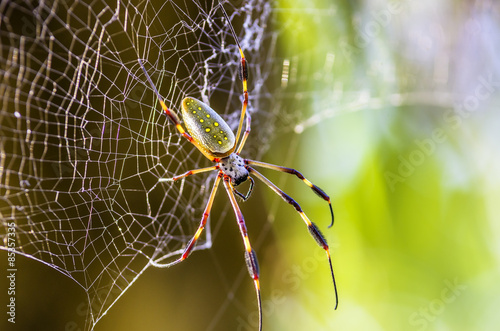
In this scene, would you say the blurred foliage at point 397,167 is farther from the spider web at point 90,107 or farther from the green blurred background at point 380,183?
the spider web at point 90,107

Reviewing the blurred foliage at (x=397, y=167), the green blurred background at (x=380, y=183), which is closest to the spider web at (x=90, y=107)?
the green blurred background at (x=380, y=183)

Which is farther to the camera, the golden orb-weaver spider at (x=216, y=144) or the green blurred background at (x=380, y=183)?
the green blurred background at (x=380, y=183)

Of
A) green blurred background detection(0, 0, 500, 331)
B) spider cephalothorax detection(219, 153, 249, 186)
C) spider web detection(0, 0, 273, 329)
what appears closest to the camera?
spider web detection(0, 0, 273, 329)

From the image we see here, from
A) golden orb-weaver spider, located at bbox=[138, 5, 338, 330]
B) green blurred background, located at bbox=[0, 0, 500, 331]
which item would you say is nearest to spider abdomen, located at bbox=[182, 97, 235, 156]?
golden orb-weaver spider, located at bbox=[138, 5, 338, 330]

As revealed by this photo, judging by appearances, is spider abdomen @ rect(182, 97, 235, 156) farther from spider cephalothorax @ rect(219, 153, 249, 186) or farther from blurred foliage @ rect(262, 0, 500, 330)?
blurred foliage @ rect(262, 0, 500, 330)

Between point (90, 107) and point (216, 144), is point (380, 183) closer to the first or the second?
point (216, 144)

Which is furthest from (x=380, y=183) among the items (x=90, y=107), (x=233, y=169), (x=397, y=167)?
(x=90, y=107)

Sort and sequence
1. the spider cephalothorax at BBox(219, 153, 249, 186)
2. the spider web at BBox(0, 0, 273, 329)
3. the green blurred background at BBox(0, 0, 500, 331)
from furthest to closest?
the green blurred background at BBox(0, 0, 500, 331) < the spider cephalothorax at BBox(219, 153, 249, 186) < the spider web at BBox(0, 0, 273, 329)

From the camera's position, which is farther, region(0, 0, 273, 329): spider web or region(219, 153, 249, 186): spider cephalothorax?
region(219, 153, 249, 186): spider cephalothorax

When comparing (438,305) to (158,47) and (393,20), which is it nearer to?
(393,20)
